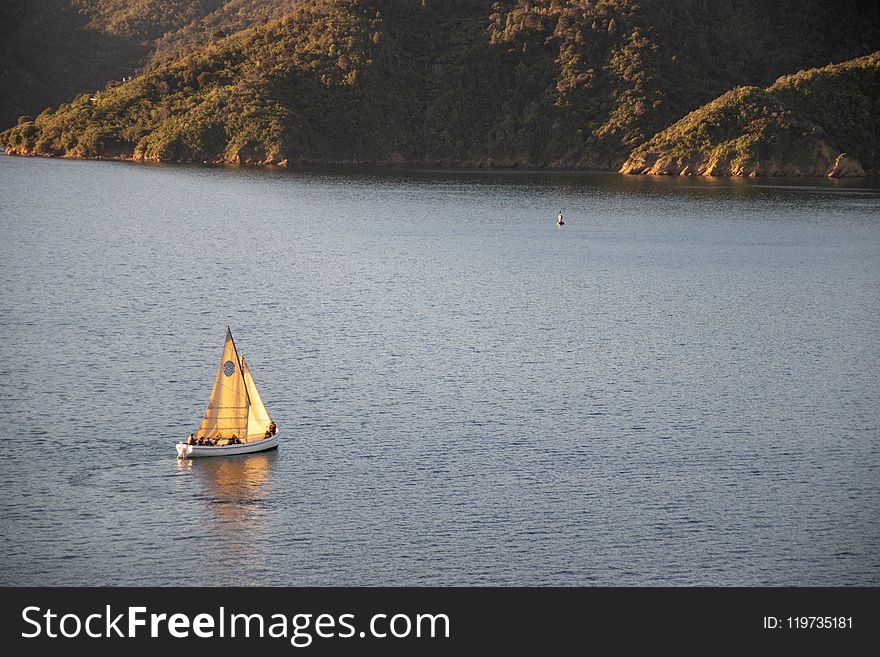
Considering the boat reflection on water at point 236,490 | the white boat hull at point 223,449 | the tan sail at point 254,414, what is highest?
the tan sail at point 254,414

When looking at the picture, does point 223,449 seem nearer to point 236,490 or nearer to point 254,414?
point 254,414

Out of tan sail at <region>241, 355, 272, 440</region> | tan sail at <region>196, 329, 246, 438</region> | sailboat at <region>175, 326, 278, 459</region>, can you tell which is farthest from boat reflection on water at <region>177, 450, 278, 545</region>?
tan sail at <region>196, 329, 246, 438</region>

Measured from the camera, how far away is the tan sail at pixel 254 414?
200 feet

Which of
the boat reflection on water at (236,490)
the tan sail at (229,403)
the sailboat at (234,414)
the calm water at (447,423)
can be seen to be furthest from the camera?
the tan sail at (229,403)

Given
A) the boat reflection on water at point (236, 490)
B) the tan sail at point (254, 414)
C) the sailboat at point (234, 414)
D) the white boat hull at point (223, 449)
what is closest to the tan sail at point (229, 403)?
the sailboat at point (234, 414)

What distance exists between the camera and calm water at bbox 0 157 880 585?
4884 centimetres

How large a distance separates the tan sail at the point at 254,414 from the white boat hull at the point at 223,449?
2.55ft

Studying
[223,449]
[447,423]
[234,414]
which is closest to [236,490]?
[223,449]

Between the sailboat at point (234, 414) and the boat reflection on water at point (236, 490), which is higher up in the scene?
the sailboat at point (234, 414)

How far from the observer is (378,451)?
60.6 meters

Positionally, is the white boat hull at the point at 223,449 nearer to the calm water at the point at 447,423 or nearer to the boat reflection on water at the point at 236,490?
the boat reflection on water at the point at 236,490
